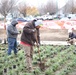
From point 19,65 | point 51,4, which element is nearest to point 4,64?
point 19,65

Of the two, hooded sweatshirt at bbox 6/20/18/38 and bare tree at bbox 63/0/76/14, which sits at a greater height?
bare tree at bbox 63/0/76/14

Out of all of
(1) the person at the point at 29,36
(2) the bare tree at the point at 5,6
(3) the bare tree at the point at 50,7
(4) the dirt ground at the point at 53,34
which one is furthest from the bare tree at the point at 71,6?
(1) the person at the point at 29,36

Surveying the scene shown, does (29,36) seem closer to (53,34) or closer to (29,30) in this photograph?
(29,30)

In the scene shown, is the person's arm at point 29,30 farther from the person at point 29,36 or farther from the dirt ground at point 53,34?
the dirt ground at point 53,34

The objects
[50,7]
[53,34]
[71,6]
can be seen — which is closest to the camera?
[53,34]

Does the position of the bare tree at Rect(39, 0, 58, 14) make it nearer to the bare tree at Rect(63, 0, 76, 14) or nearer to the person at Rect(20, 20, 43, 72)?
the bare tree at Rect(63, 0, 76, 14)

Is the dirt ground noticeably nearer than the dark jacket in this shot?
No

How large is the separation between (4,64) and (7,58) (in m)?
1.22

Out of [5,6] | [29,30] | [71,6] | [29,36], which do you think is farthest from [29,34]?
[71,6]

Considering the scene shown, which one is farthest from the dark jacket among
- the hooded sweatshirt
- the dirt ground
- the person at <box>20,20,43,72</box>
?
the dirt ground

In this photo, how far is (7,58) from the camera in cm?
1127

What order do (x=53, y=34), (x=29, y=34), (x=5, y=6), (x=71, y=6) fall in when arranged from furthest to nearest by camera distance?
(x=71, y=6), (x=5, y=6), (x=53, y=34), (x=29, y=34)

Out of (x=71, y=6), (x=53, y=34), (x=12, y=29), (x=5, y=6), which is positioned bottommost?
(x=53, y=34)

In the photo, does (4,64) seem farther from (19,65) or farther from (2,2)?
(2,2)
